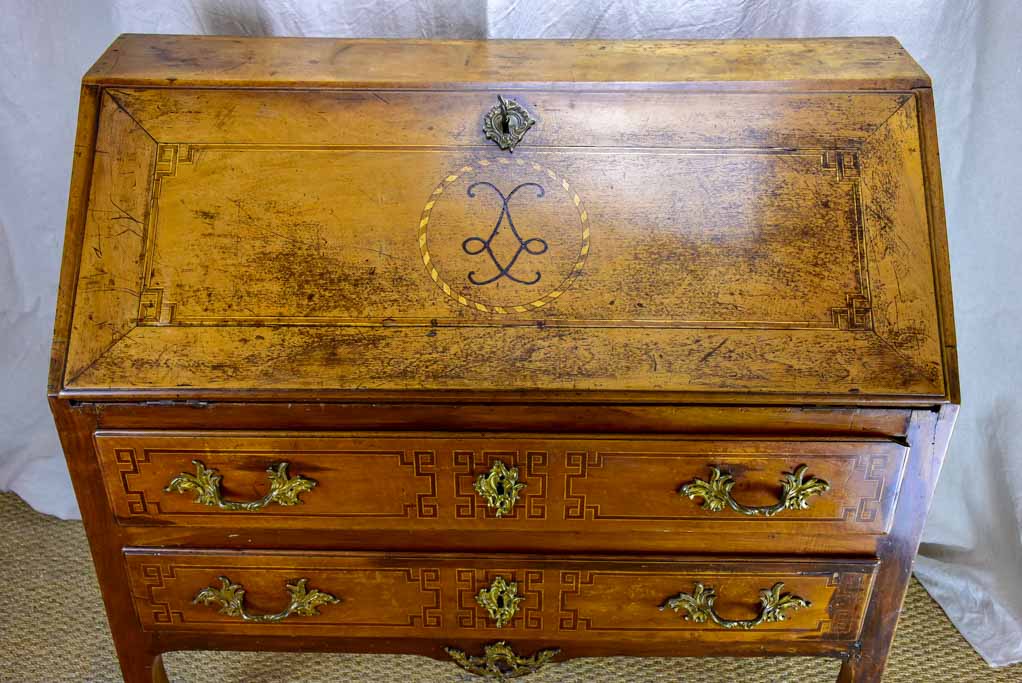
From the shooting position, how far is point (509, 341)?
4.04 ft

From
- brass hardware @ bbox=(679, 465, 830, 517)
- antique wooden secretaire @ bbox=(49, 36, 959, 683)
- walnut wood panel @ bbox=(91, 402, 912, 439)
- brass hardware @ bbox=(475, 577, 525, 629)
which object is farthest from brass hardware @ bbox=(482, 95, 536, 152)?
brass hardware @ bbox=(475, 577, 525, 629)

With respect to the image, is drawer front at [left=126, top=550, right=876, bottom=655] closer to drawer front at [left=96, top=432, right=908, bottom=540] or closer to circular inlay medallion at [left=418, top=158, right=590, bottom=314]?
drawer front at [left=96, top=432, right=908, bottom=540]

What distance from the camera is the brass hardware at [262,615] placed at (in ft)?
4.44

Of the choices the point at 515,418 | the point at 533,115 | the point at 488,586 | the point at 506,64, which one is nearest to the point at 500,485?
the point at 515,418

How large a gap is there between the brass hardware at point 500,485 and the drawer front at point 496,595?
13 cm

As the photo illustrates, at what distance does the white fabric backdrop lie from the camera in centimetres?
165

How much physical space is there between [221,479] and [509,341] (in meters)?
0.47

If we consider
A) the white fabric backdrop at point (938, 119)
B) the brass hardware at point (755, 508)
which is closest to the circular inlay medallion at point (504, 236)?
the brass hardware at point (755, 508)

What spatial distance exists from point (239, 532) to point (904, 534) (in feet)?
3.29

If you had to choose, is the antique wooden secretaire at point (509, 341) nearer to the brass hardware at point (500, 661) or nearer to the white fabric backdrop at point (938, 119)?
the brass hardware at point (500, 661)

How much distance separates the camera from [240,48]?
1.43 metres

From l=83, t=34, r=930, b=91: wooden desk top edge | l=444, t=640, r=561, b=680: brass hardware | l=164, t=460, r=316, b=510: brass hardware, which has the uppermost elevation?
l=83, t=34, r=930, b=91: wooden desk top edge

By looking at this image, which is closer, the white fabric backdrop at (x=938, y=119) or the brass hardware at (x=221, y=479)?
the brass hardware at (x=221, y=479)

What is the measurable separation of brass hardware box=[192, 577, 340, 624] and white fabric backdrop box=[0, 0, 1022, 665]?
97 cm
